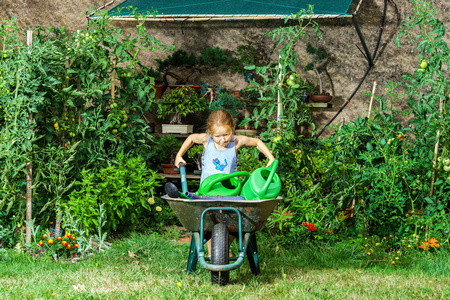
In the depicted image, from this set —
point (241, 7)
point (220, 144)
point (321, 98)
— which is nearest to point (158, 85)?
point (241, 7)

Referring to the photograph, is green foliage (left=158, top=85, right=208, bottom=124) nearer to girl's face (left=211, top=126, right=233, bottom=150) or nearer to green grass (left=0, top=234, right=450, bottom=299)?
green grass (left=0, top=234, right=450, bottom=299)

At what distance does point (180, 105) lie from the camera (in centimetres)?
524

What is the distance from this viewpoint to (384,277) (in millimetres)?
2828

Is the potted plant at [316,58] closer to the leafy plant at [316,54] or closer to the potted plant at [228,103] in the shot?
the leafy plant at [316,54]

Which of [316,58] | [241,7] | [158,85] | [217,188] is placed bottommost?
[217,188]

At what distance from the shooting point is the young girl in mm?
2896

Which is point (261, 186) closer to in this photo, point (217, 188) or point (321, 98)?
point (217, 188)

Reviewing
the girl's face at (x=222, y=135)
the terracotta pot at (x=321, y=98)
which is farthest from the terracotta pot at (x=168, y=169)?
the girl's face at (x=222, y=135)

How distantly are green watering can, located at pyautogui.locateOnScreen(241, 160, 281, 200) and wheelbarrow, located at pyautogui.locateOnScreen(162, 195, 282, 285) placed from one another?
0.06m

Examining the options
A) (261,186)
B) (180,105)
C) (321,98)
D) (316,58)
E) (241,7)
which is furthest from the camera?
(316,58)

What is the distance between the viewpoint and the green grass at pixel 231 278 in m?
2.42

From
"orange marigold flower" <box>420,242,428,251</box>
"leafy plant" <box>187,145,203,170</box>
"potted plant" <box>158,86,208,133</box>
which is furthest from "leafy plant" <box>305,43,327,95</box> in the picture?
"orange marigold flower" <box>420,242,428,251</box>

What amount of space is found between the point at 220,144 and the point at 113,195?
1.13m

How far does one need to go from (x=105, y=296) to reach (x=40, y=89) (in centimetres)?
173
